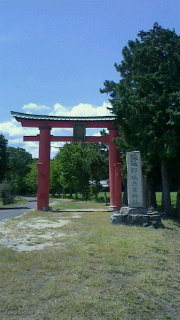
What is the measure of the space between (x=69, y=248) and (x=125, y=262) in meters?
1.69

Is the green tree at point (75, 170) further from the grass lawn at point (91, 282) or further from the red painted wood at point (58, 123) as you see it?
the grass lawn at point (91, 282)

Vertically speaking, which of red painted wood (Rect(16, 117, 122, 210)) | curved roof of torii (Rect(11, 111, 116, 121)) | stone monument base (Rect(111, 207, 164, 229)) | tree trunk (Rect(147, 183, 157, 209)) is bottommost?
stone monument base (Rect(111, 207, 164, 229))

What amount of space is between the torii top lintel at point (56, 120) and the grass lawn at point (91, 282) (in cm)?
1277

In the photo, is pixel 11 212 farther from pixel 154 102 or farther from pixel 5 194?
pixel 5 194

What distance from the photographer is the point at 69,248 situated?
23.3 ft

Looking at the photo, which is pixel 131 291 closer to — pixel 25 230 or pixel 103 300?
pixel 103 300

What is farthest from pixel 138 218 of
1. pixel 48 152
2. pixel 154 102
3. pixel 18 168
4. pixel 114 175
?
pixel 18 168

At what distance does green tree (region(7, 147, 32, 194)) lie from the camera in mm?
70188

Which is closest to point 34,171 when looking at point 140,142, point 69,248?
point 140,142

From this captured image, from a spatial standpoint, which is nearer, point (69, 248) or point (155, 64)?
point (69, 248)

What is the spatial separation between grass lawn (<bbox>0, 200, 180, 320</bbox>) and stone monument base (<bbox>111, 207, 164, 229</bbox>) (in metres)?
3.86

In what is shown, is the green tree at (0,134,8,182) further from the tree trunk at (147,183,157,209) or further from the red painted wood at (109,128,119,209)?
the tree trunk at (147,183,157,209)

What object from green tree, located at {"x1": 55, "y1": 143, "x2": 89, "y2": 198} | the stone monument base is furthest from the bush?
the stone monument base

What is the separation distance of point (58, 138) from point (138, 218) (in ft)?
32.4
